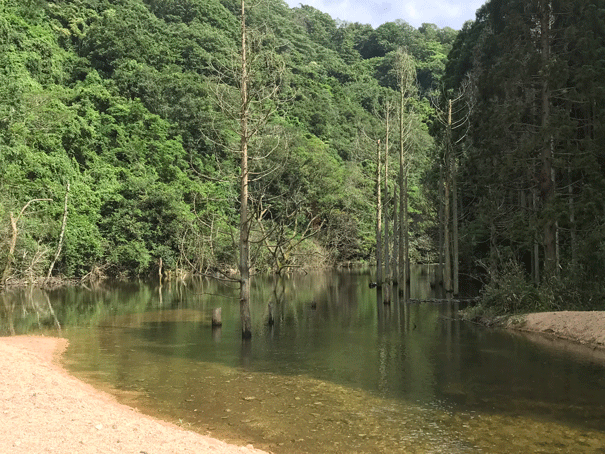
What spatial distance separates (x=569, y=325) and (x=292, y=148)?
46562mm

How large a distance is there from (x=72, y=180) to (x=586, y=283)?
133ft

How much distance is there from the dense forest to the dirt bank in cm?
138

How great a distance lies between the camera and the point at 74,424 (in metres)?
7.69

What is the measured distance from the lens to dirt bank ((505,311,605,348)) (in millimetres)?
15991

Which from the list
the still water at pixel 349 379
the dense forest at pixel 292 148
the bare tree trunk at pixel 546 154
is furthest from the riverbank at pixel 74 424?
the bare tree trunk at pixel 546 154

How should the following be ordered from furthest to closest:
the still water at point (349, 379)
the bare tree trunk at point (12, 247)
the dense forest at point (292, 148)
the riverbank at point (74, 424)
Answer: the bare tree trunk at point (12, 247), the dense forest at point (292, 148), the still water at point (349, 379), the riverbank at point (74, 424)

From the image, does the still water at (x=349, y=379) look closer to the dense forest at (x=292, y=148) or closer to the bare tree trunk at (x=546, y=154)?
the dense forest at (x=292, y=148)

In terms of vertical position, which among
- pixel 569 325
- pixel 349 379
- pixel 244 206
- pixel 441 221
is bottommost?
pixel 349 379

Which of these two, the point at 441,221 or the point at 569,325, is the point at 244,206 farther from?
the point at 441,221

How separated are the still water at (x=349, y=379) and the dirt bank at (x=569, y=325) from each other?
2.36 feet

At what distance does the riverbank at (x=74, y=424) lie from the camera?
6723 millimetres

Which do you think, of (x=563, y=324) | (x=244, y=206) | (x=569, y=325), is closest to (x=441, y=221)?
(x=563, y=324)

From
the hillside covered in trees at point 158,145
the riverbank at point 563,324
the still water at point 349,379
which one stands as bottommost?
the still water at point 349,379

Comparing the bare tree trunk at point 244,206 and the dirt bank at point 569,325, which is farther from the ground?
the bare tree trunk at point 244,206
